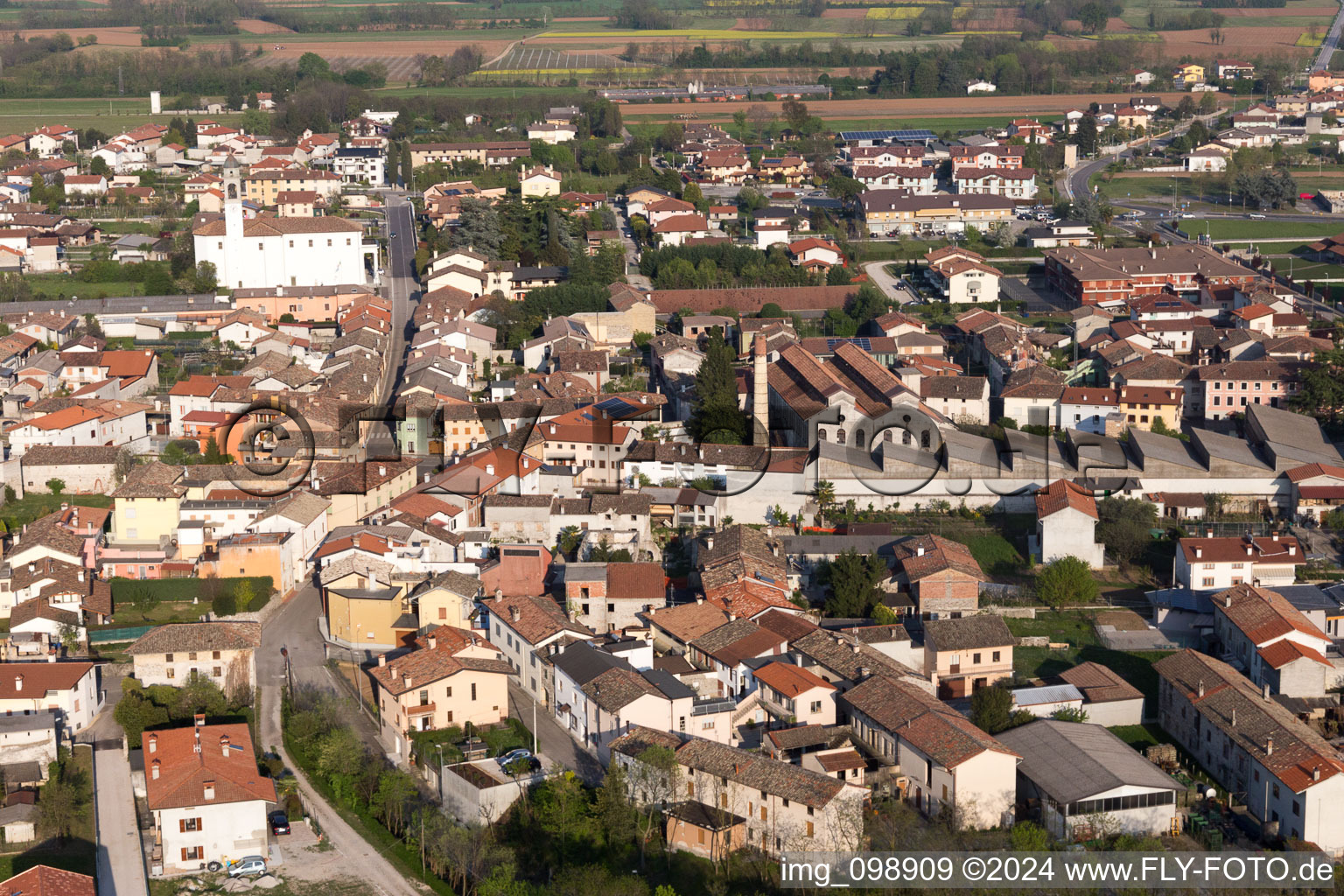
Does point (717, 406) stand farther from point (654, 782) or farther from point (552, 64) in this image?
point (552, 64)

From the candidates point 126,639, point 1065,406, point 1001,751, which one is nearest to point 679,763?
point 1001,751

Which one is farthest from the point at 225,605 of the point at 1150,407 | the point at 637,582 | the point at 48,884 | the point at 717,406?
the point at 1150,407

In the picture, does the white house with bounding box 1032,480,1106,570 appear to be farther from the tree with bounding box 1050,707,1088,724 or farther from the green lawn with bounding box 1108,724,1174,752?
the tree with bounding box 1050,707,1088,724

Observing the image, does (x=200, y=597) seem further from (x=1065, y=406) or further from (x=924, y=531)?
(x=1065, y=406)

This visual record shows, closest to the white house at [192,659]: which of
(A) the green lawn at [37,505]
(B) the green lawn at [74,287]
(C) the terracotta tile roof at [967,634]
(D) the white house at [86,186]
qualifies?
(A) the green lawn at [37,505]

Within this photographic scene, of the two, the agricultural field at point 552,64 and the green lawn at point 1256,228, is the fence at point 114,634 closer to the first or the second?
the green lawn at point 1256,228

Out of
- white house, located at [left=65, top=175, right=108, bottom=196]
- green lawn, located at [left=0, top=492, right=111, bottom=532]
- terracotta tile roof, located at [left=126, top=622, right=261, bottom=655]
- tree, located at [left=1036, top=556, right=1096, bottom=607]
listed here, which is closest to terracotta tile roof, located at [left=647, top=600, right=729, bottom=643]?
tree, located at [left=1036, top=556, right=1096, bottom=607]

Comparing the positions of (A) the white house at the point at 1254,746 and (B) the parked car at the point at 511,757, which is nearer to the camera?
(A) the white house at the point at 1254,746

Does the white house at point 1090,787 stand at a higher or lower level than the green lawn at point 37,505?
lower
